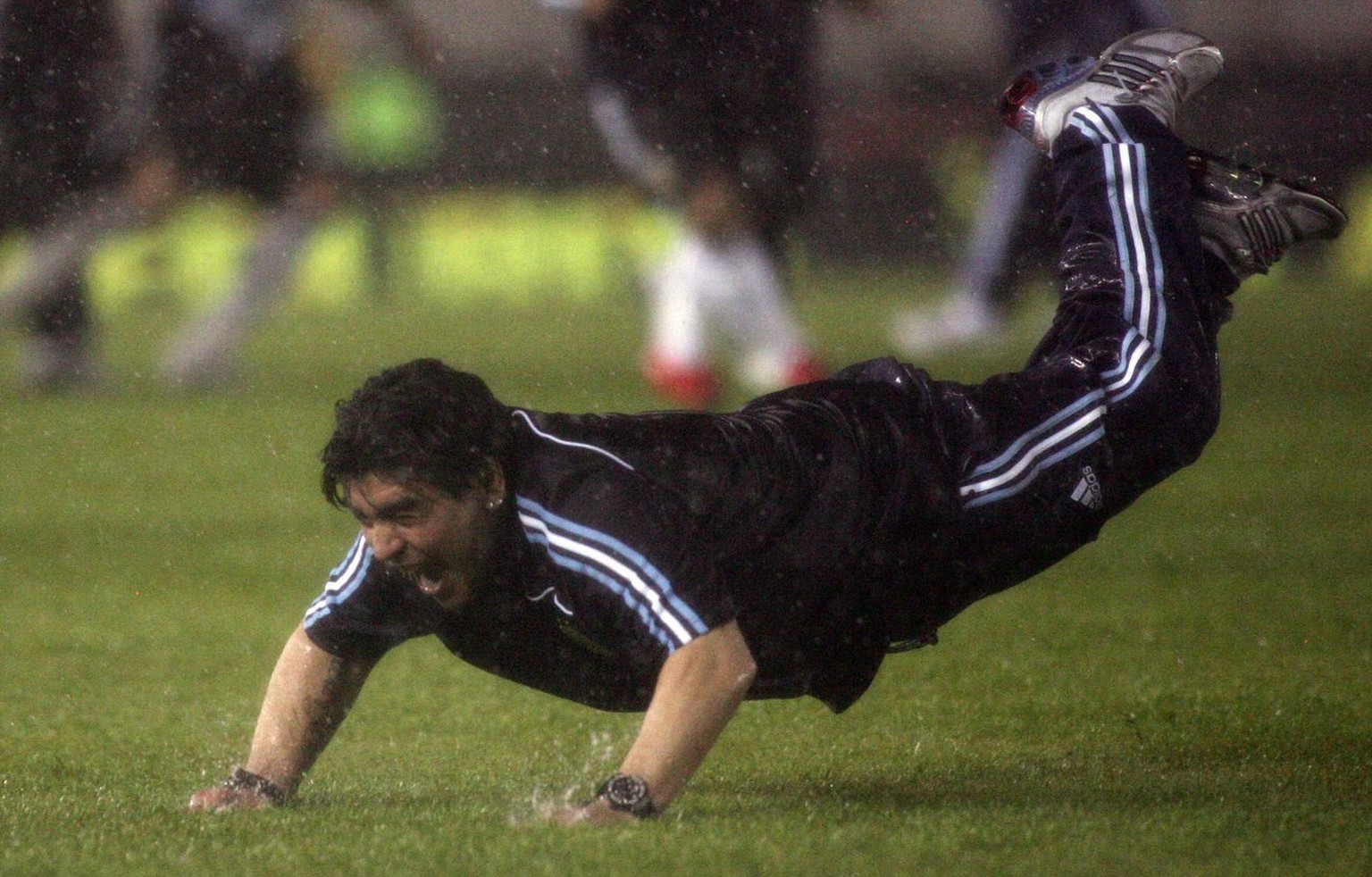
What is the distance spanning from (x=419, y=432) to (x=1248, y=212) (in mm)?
2079

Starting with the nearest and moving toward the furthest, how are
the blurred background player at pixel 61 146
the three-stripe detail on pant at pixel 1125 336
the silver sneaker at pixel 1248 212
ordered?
the three-stripe detail on pant at pixel 1125 336 < the silver sneaker at pixel 1248 212 < the blurred background player at pixel 61 146

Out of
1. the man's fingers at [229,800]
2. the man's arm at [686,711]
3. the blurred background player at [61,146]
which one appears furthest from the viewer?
the blurred background player at [61,146]

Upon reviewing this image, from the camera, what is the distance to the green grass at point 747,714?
3070 mm

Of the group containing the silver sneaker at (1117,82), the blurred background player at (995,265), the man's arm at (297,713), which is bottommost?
the blurred background player at (995,265)

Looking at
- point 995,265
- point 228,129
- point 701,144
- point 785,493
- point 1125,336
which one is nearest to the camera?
point 785,493

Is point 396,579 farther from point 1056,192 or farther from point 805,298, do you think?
point 805,298

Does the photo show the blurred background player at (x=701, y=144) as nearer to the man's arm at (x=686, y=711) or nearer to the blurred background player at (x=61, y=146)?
the blurred background player at (x=61, y=146)

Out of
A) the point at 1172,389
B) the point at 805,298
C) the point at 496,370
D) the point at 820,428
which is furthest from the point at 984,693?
the point at 805,298

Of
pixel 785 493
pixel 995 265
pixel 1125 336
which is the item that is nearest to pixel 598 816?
pixel 785 493

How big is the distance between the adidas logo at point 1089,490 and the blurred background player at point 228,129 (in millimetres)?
6372

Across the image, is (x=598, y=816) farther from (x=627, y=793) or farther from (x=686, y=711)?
(x=686, y=711)

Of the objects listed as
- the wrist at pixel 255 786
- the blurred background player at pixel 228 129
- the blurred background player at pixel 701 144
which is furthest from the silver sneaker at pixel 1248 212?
the blurred background player at pixel 228 129

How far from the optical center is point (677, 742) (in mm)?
2969

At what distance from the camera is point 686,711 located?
2959 millimetres
